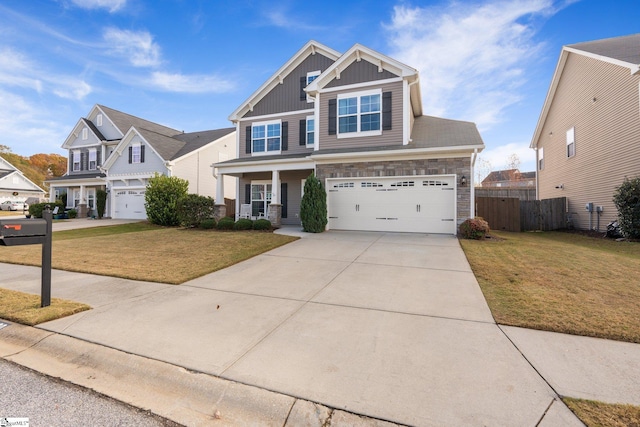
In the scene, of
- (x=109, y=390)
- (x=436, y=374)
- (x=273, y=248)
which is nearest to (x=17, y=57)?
(x=273, y=248)

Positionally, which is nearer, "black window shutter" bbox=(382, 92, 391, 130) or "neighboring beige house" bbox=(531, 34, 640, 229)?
"neighboring beige house" bbox=(531, 34, 640, 229)

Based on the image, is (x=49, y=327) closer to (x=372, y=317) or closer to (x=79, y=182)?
(x=372, y=317)

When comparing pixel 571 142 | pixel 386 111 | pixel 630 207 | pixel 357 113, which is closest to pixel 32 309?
pixel 357 113

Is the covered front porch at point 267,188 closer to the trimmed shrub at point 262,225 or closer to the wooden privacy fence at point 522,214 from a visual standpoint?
the trimmed shrub at point 262,225

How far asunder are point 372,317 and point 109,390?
9.28ft

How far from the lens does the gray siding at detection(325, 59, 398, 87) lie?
12.1 metres

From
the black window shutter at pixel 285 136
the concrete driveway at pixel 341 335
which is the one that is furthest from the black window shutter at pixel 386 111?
the concrete driveway at pixel 341 335

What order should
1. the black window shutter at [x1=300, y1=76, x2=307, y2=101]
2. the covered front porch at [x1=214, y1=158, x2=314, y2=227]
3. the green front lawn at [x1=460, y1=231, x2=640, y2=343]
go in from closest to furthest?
the green front lawn at [x1=460, y1=231, x2=640, y2=343], the covered front porch at [x1=214, y1=158, x2=314, y2=227], the black window shutter at [x1=300, y1=76, x2=307, y2=101]

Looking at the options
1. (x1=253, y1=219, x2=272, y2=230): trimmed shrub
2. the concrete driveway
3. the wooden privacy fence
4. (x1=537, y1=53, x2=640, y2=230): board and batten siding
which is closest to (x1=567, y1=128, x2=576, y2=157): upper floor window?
(x1=537, y1=53, x2=640, y2=230): board and batten siding

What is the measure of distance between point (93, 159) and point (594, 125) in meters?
33.7

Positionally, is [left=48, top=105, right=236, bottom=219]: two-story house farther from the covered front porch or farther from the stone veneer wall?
the stone veneer wall

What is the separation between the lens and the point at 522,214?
1423 centimetres

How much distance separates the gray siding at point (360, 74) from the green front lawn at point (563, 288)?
8052mm

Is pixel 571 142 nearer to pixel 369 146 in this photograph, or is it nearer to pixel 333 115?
pixel 369 146
